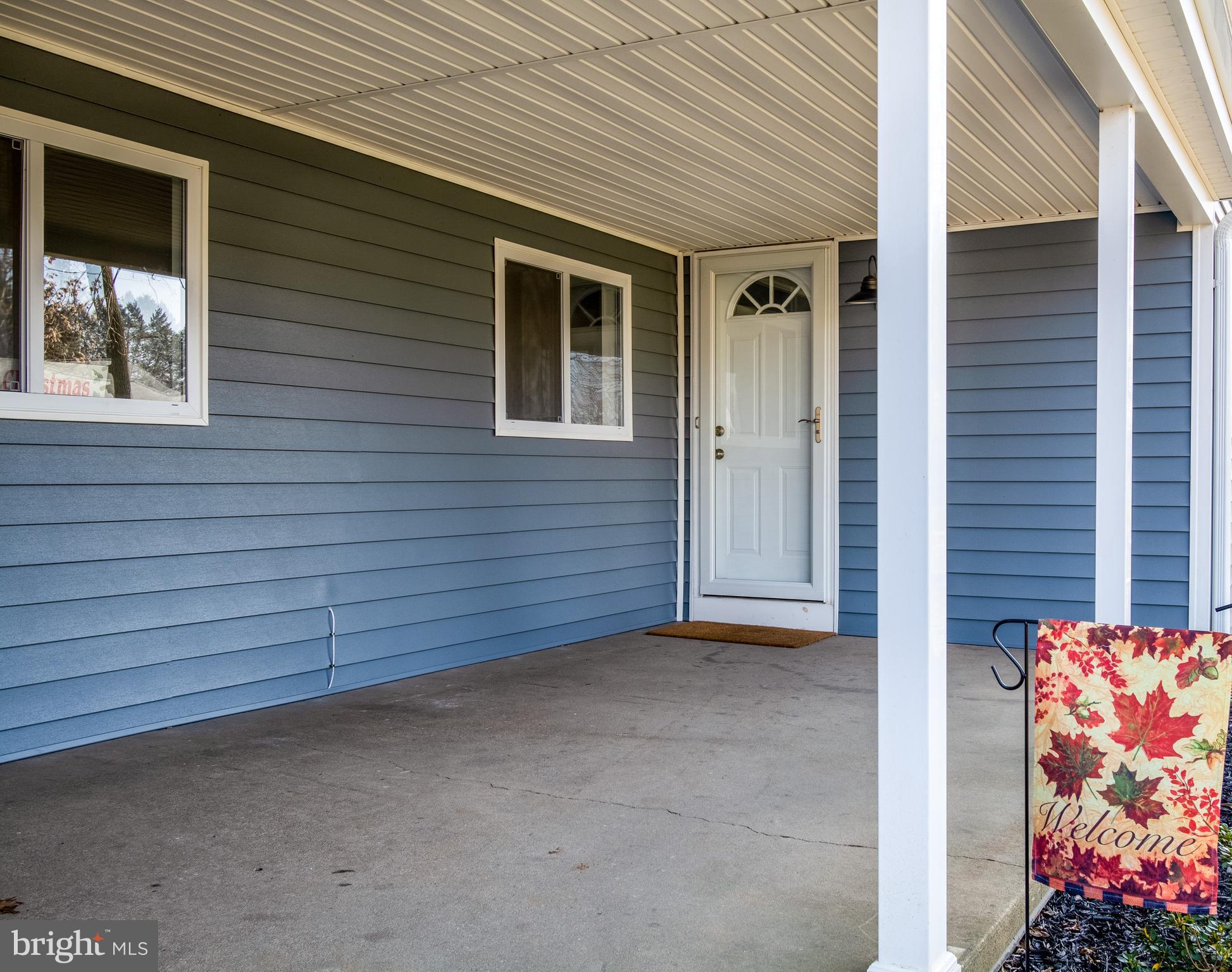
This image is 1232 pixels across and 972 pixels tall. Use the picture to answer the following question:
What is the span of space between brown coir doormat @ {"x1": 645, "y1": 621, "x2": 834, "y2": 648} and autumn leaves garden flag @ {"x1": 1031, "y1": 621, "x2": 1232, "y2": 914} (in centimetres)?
388

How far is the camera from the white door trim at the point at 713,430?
21.3 ft

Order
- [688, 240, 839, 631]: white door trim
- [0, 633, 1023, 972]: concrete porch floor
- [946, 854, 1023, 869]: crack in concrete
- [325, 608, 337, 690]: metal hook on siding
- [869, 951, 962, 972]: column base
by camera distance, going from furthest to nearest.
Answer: [688, 240, 839, 631]: white door trim → [325, 608, 337, 690]: metal hook on siding → [946, 854, 1023, 869]: crack in concrete → [0, 633, 1023, 972]: concrete porch floor → [869, 951, 962, 972]: column base

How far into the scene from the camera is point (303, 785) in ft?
10.9

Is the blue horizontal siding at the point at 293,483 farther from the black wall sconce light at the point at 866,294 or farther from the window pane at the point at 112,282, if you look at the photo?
the black wall sconce light at the point at 866,294

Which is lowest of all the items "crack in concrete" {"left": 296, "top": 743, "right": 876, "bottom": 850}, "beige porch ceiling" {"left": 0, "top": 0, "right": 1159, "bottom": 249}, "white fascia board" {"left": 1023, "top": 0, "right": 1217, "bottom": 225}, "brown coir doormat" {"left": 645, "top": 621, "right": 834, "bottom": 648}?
"brown coir doormat" {"left": 645, "top": 621, "right": 834, "bottom": 648}

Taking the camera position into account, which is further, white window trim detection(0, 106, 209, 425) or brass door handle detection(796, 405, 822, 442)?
brass door handle detection(796, 405, 822, 442)

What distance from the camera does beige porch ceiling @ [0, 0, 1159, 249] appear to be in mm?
3393

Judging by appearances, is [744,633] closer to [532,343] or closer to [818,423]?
[818,423]

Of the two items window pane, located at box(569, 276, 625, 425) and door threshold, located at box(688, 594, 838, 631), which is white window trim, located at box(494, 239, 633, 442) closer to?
window pane, located at box(569, 276, 625, 425)

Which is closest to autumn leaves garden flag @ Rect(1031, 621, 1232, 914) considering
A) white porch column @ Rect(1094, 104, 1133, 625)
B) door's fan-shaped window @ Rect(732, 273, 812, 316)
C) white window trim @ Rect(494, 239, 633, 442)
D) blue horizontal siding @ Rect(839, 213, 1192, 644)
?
white porch column @ Rect(1094, 104, 1133, 625)

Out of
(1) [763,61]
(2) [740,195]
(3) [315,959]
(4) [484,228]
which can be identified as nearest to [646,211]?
(2) [740,195]

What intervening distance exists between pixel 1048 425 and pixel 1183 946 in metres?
4.02

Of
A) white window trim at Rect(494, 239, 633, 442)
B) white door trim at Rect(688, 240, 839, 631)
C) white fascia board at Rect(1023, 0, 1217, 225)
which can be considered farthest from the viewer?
white door trim at Rect(688, 240, 839, 631)

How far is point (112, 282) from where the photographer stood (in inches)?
148
